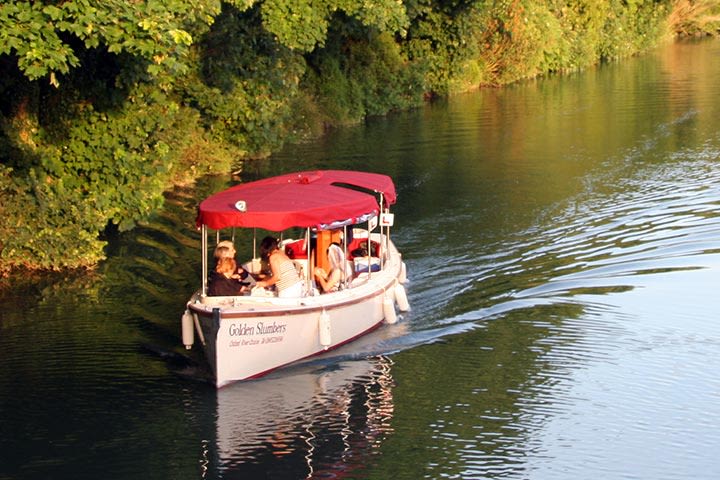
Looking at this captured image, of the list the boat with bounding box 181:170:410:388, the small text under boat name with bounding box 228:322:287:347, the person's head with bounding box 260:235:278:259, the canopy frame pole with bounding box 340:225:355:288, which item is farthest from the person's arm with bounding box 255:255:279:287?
the canopy frame pole with bounding box 340:225:355:288

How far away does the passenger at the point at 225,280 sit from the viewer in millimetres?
15930

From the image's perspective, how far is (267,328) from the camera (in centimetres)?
1562

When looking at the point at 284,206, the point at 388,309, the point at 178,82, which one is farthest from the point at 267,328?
the point at 178,82

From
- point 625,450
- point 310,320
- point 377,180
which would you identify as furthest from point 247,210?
point 625,450

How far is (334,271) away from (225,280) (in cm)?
196

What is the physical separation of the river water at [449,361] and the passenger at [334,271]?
964 mm

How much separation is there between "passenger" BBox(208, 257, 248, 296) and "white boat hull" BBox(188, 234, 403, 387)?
0.22 metres

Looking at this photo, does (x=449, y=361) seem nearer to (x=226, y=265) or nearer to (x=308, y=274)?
(x=308, y=274)

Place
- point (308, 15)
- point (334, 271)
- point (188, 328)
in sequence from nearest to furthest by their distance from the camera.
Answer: point (188, 328) < point (334, 271) < point (308, 15)

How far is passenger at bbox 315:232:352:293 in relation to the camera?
17.2m

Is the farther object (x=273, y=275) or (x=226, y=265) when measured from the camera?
(x=273, y=275)

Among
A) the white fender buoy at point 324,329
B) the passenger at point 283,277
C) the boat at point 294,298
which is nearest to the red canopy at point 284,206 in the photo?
the boat at point 294,298

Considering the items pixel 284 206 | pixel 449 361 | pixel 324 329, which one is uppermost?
pixel 284 206

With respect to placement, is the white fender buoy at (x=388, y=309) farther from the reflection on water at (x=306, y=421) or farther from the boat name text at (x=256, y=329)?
the boat name text at (x=256, y=329)
